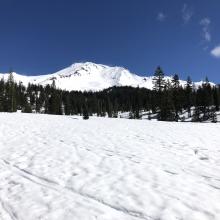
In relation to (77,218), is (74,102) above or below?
above

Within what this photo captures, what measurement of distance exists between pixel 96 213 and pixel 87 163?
4.54 m

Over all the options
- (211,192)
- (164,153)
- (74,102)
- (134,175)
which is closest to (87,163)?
(134,175)

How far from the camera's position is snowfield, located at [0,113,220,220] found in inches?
251

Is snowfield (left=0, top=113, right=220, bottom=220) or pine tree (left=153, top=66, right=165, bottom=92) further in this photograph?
pine tree (left=153, top=66, right=165, bottom=92)

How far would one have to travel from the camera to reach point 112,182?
328 inches

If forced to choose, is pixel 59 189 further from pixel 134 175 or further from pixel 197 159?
pixel 197 159

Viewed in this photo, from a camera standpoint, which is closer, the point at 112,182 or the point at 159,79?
the point at 112,182

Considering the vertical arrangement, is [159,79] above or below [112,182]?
above

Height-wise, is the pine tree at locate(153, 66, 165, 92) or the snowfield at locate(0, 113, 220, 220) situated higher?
the pine tree at locate(153, 66, 165, 92)

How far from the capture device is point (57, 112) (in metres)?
97.6

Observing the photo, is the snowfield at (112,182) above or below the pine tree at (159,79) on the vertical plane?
below

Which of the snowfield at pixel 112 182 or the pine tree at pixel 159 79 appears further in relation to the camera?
the pine tree at pixel 159 79

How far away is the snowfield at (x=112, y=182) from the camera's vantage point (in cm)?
636

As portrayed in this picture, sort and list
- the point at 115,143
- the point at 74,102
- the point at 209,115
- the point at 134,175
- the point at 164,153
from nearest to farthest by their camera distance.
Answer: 1. the point at 134,175
2. the point at 164,153
3. the point at 115,143
4. the point at 209,115
5. the point at 74,102
